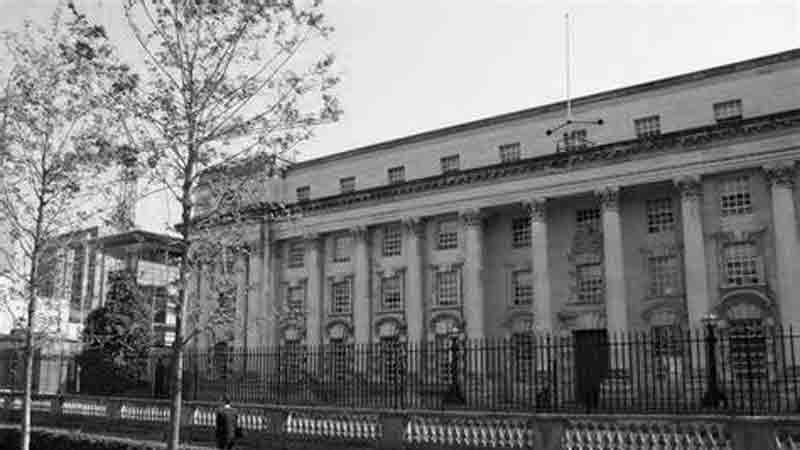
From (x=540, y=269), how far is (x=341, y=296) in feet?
45.8

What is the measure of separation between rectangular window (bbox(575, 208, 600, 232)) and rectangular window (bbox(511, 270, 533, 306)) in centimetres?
369

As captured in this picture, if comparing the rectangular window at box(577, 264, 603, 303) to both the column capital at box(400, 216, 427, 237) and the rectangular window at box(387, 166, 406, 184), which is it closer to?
the column capital at box(400, 216, 427, 237)

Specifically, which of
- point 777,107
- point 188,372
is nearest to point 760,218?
point 777,107

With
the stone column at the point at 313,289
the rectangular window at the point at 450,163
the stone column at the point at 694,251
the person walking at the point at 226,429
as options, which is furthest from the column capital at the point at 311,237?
the person walking at the point at 226,429

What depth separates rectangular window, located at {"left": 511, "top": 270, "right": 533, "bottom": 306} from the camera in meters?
40.8

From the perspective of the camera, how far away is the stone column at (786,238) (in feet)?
105

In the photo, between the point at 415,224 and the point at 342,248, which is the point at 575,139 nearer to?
the point at 415,224

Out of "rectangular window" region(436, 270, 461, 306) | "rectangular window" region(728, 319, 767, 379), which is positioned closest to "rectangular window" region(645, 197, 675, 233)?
"rectangular window" region(728, 319, 767, 379)

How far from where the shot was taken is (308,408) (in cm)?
2175

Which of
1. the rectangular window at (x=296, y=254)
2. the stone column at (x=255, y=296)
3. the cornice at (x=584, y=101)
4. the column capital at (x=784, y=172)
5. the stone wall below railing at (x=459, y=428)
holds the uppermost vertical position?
the cornice at (x=584, y=101)

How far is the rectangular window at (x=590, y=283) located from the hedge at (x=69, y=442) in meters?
24.2

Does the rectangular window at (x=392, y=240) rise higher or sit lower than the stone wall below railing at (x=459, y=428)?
higher

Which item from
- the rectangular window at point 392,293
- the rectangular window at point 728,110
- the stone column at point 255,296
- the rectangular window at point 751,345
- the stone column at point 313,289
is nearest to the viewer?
the rectangular window at point 751,345

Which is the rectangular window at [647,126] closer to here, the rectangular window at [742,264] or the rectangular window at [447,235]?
the rectangular window at [742,264]
